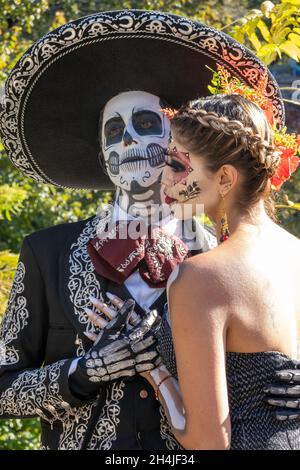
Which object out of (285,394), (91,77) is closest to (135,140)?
(91,77)

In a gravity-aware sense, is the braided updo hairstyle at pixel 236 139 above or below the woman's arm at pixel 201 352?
above

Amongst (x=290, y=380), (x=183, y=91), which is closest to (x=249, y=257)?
(x=290, y=380)

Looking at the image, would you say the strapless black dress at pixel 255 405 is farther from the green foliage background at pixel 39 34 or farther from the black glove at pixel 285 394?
the green foliage background at pixel 39 34

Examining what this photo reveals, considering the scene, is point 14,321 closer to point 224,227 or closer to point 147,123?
point 147,123

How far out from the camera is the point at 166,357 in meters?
3.12

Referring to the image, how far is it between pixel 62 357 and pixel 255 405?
888mm

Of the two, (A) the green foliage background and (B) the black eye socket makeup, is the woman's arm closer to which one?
(B) the black eye socket makeup

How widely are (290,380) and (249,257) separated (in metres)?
0.39

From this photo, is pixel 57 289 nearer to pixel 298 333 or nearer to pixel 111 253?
pixel 111 253

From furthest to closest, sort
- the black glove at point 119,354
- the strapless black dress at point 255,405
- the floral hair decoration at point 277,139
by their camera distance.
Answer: the black glove at point 119,354 < the floral hair decoration at point 277,139 < the strapless black dress at point 255,405

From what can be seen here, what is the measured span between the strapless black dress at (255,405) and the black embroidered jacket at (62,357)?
503 millimetres

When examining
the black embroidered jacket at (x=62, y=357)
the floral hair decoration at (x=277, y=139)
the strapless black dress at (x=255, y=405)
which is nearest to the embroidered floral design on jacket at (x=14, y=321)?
the black embroidered jacket at (x=62, y=357)

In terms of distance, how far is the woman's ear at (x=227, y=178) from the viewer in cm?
288

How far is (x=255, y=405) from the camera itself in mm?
2877
